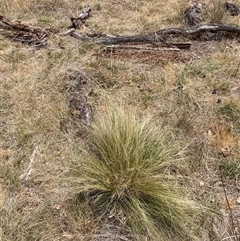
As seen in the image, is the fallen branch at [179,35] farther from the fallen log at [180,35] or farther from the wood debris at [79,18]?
the wood debris at [79,18]

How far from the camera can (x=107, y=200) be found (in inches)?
97.0

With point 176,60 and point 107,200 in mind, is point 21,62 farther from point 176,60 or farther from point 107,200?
point 107,200

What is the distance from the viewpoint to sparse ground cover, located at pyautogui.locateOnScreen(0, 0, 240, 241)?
2.42 m

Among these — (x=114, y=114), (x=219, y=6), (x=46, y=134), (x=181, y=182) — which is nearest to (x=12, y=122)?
(x=46, y=134)

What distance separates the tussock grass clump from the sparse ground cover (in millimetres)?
44

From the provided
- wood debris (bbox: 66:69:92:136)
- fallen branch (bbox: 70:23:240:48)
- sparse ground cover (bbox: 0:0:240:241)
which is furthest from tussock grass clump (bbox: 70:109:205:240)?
fallen branch (bbox: 70:23:240:48)

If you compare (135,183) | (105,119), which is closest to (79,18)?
(105,119)

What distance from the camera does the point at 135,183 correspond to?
2418 mm

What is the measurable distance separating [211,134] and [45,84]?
77.9 inches

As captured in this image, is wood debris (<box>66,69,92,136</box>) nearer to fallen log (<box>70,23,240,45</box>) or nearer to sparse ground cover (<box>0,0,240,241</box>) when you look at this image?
sparse ground cover (<box>0,0,240,241</box>)

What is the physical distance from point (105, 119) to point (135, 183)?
78 centimetres

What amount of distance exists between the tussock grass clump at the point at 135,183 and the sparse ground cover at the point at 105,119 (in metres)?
0.04

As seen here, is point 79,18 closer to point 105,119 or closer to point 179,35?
point 179,35

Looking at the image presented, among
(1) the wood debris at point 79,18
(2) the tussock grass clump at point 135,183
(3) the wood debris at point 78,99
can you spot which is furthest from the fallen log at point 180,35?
(2) the tussock grass clump at point 135,183
